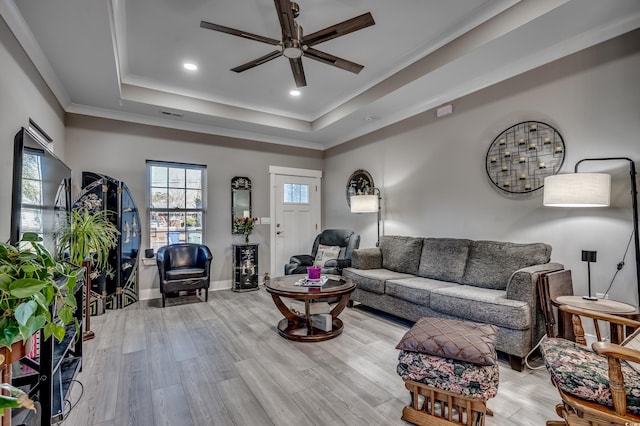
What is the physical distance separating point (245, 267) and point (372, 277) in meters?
2.34

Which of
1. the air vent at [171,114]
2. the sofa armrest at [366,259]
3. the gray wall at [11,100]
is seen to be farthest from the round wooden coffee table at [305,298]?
the air vent at [171,114]

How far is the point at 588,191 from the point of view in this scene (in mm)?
2291

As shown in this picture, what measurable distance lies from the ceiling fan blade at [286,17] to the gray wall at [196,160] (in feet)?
10.3

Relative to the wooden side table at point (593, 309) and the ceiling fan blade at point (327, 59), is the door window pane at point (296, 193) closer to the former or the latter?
the ceiling fan blade at point (327, 59)

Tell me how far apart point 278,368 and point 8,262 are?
1861mm

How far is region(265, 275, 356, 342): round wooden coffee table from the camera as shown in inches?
115

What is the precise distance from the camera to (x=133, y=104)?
4137 millimetres

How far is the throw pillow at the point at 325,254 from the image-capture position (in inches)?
188

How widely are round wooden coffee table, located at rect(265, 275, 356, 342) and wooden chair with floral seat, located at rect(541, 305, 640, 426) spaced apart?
1.74m

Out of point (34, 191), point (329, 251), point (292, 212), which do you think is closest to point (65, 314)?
point (34, 191)

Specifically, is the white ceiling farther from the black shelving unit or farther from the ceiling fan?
the black shelving unit

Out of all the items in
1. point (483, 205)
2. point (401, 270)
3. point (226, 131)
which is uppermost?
point (226, 131)

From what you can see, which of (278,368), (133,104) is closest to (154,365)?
(278,368)

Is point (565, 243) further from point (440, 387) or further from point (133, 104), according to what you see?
point (133, 104)
